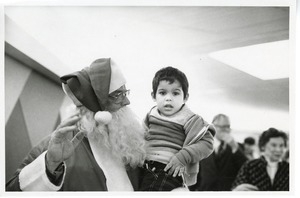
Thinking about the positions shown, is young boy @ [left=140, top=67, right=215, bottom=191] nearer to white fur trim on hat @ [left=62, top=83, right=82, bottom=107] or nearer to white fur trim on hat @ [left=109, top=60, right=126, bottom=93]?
white fur trim on hat @ [left=109, top=60, right=126, bottom=93]

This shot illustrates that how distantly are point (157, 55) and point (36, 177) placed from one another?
0.75m

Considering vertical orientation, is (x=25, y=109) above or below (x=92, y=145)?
above

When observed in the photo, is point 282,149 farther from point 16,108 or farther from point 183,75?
point 16,108

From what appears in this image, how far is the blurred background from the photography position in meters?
1.83

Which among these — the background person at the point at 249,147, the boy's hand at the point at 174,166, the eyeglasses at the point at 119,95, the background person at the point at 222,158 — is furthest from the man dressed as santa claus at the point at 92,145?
the background person at the point at 249,147

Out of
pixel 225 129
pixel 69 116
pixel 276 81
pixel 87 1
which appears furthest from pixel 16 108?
pixel 276 81

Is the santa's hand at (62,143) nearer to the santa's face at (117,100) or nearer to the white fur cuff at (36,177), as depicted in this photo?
the white fur cuff at (36,177)

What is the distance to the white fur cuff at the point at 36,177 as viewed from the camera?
175cm

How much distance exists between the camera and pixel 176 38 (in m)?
1.87

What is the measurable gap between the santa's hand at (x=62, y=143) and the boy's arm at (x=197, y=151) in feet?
1.47

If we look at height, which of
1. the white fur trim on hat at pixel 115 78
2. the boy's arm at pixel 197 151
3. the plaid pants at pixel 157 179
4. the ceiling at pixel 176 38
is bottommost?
the plaid pants at pixel 157 179

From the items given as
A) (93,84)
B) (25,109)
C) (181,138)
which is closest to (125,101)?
(93,84)

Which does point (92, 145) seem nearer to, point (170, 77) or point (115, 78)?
point (115, 78)

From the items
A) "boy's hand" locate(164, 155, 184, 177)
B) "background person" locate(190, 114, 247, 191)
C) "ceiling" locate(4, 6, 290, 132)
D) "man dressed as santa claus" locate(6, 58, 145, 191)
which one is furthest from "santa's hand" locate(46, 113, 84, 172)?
"background person" locate(190, 114, 247, 191)
